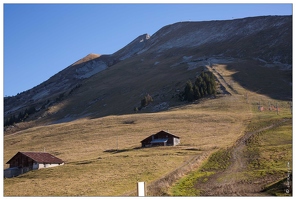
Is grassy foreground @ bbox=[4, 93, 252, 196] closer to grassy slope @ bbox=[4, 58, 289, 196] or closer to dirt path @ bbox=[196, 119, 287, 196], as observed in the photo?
grassy slope @ bbox=[4, 58, 289, 196]

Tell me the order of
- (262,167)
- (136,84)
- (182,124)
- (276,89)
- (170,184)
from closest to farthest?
(170,184)
(262,167)
(182,124)
(276,89)
(136,84)

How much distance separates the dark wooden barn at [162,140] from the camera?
8262 cm

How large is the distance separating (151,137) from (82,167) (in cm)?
2226

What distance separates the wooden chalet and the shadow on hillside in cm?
7190

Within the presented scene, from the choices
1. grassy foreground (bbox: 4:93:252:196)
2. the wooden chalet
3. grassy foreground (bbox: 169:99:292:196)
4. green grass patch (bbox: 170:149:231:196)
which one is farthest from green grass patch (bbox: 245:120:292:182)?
the wooden chalet

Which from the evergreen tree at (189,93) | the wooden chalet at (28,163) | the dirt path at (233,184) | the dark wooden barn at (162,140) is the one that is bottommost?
the dirt path at (233,184)

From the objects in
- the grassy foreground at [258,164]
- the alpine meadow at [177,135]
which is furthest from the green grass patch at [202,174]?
the alpine meadow at [177,135]

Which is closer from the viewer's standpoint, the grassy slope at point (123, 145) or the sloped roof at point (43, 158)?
the grassy slope at point (123, 145)

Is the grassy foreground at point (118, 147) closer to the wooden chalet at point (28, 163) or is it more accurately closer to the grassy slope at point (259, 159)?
the wooden chalet at point (28, 163)

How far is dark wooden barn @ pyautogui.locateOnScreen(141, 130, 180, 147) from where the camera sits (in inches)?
3253

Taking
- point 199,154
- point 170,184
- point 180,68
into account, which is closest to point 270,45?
point 180,68

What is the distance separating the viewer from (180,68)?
18550 cm

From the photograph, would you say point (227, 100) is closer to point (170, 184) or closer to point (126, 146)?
point (126, 146)

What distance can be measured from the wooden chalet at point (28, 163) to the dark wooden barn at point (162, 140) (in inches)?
707
